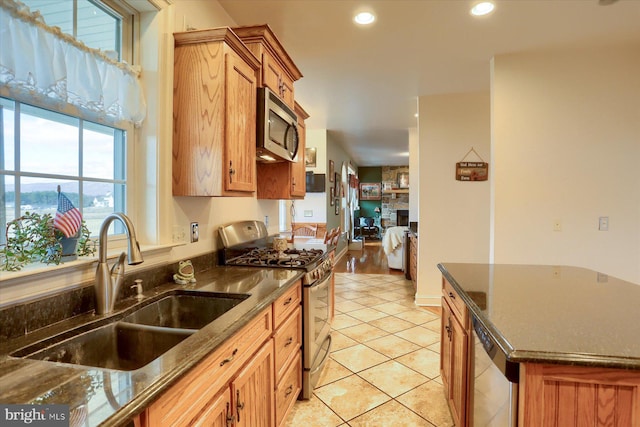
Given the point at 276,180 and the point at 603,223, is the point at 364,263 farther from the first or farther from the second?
the point at 603,223

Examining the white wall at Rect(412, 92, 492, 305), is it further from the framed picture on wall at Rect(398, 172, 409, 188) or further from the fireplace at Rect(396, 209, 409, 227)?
the framed picture on wall at Rect(398, 172, 409, 188)

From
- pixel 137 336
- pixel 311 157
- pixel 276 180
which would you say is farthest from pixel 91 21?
pixel 311 157

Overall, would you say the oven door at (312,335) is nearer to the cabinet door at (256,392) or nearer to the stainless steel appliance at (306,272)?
the stainless steel appliance at (306,272)

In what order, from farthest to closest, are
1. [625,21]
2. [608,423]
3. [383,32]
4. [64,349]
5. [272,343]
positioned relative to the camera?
1. [383,32]
2. [625,21]
3. [272,343]
4. [64,349]
5. [608,423]

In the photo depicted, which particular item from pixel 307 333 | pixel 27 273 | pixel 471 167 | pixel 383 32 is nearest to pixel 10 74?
pixel 27 273

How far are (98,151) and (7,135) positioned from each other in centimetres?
37

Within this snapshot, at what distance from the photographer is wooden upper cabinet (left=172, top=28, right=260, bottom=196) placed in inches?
66.5

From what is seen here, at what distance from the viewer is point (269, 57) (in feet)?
7.13

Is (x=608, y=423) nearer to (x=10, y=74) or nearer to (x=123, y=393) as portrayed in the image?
(x=123, y=393)

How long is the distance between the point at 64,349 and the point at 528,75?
3540 millimetres

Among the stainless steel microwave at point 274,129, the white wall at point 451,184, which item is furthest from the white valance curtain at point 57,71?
the white wall at point 451,184

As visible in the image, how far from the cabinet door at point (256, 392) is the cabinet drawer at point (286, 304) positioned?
127 millimetres

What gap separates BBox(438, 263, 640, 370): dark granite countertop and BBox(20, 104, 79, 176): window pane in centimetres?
169

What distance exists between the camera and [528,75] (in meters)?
2.82
